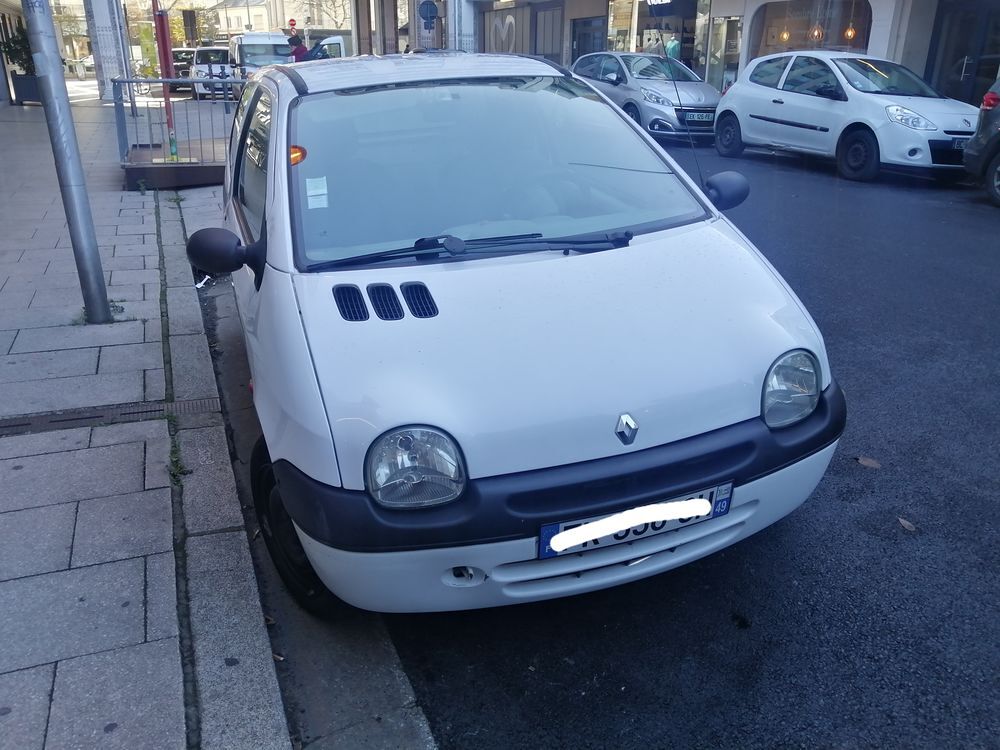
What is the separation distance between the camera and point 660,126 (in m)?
13.3

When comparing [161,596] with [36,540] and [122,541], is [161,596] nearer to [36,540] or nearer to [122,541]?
[122,541]

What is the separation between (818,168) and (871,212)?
363cm

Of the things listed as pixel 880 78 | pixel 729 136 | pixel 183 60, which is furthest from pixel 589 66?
pixel 183 60

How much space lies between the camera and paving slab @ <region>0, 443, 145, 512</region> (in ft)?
11.4

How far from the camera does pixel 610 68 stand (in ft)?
50.1

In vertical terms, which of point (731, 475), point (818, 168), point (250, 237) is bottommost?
point (818, 168)

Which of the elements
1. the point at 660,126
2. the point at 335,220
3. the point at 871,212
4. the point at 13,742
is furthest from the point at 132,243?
the point at 660,126

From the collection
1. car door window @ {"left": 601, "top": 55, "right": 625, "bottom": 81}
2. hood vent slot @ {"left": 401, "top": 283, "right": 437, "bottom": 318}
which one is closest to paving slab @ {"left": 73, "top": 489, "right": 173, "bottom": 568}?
hood vent slot @ {"left": 401, "top": 283, "right": 437, "bottom": 318}

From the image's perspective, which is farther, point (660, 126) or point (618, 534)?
point (660, 126)

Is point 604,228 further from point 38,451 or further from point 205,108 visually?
point 205,108

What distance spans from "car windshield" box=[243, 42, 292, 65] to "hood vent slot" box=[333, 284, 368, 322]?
1155 inches

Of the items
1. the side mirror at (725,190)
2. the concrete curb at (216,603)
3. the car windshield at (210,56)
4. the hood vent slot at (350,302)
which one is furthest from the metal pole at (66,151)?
the car windshield at (210,56)

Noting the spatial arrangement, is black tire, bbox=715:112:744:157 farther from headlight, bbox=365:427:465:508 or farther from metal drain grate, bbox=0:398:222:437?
headlight, bbox=365:427:465:508

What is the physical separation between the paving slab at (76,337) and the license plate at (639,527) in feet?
12.1
